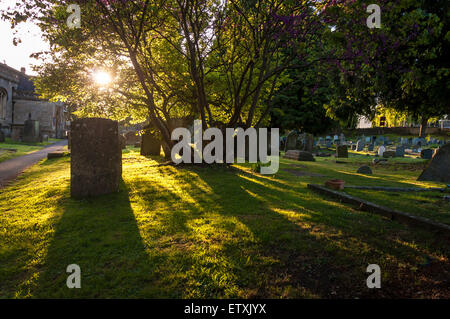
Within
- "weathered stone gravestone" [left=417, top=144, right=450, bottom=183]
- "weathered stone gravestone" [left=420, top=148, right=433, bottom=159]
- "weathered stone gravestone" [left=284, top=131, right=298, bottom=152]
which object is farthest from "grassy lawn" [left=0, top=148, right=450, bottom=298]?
"weathered stone gravestone" [left=284, top=131, right=298, bottom=152]

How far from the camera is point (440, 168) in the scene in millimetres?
10328

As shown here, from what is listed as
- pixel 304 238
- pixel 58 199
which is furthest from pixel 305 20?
pixel 58 199

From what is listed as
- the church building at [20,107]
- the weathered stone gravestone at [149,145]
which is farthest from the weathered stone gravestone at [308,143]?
the church building at [20,107]

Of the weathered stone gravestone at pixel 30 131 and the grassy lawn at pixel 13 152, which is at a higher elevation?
the weathered stone gravestone at pixel 30 131

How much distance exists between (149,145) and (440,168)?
637 inches

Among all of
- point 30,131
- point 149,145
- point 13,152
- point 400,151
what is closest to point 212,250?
point 149,145

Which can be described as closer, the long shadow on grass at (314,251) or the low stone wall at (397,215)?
the long shadow on grass at (314,251)

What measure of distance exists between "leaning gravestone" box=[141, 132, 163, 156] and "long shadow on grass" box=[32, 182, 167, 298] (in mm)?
12143

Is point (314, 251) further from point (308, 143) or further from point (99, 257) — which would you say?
point (308, 143)

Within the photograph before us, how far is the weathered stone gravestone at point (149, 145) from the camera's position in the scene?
57.7 ft

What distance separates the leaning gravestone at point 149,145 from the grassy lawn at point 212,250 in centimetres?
1110

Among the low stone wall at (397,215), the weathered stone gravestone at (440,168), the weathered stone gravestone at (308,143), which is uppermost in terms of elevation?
the weathered stone gravestone at (308,143)

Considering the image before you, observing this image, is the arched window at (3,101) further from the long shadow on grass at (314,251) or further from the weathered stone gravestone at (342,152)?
the long shadow on grass at (314,251)
